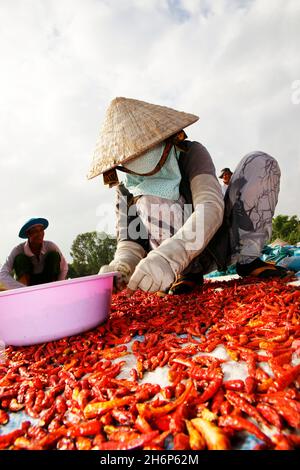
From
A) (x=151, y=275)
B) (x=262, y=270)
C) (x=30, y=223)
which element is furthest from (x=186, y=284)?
(x=30, y=223)

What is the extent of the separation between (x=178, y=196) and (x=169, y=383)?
2225mm

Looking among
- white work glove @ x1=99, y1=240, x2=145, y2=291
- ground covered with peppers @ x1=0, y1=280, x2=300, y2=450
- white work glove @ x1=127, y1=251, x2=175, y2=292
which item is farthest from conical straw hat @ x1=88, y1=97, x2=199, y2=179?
ground covered with peppers @ x1=0, y1=280, x2=300, y2=450

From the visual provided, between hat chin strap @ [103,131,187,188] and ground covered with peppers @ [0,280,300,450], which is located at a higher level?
hat chin strap @ [103,131,187,188]

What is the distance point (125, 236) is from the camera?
148 inches

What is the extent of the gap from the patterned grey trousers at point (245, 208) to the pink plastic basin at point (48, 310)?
1.22 meters

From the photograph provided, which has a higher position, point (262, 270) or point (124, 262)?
point (124, 262)

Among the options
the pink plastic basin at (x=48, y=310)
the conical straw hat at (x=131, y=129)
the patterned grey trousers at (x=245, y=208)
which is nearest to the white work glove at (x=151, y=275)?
the pink plastic basin at (x=48, y=310)

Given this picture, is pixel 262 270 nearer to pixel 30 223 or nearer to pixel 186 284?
pixel 186 284

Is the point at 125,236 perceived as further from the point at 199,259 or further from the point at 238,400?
the point at 238,400

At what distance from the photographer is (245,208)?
326 centimetres

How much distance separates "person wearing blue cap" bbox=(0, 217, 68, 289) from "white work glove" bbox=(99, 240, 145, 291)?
13.7 ft

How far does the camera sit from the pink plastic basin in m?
2.25

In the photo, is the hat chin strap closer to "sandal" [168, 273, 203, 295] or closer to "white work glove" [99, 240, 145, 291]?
"white work glove" [99, 240, 145, 291]

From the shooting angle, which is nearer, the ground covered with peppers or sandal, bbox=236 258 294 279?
the ground covered with peppers
